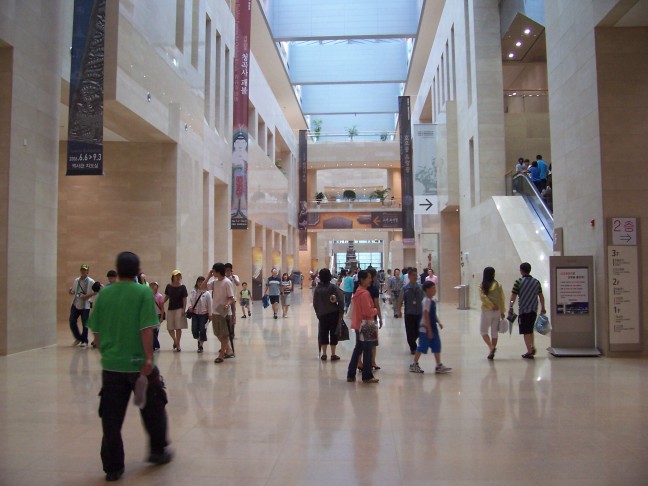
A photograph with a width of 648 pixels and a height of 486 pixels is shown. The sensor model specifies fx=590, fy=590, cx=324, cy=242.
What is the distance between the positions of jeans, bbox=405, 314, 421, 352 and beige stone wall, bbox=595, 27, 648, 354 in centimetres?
297

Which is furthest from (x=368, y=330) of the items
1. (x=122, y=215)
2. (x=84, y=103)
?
(x=122, y=215)

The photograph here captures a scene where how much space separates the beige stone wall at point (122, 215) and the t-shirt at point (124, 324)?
1237 cm

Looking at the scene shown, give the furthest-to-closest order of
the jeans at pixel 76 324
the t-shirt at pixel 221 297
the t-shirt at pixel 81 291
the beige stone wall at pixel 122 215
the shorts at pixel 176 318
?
1. the beige stone wall at pixel 122 215
2. the jeans at pixel 76 324
3. the t-shirt at pixel 81 291
4. the shorts at pixel 176 318
5. the t-shirt at pixel 221 297

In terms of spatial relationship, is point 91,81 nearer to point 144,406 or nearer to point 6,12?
point 6,12

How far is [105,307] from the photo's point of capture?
4.29 metres

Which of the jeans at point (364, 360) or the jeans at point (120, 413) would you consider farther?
the jeans at point (364, 360)

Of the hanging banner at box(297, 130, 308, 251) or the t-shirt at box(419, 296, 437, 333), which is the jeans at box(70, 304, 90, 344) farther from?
the hanging banner at box(297, 130, 308, 251)

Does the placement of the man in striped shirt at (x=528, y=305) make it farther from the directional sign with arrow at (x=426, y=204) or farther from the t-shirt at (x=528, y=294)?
the directional sign with arrow at (x=426, y=204)

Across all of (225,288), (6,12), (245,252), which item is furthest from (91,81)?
(245,252)

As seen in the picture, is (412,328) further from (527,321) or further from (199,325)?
(199,325)

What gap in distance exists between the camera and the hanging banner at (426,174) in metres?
Result: 25.0

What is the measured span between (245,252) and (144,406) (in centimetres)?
2524

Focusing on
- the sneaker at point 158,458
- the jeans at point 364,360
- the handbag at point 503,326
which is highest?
the handbag at point 503,326

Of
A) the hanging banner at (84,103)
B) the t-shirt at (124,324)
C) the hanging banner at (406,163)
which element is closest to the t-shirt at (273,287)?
the hanging banner at (84,103)
